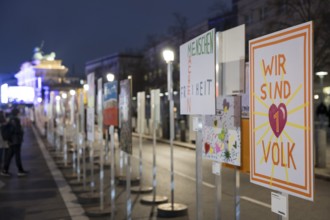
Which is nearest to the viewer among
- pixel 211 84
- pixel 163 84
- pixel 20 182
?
pixel 211 84

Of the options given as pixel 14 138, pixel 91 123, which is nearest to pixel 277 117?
pixel 91 123

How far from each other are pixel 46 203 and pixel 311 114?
794 centimetres

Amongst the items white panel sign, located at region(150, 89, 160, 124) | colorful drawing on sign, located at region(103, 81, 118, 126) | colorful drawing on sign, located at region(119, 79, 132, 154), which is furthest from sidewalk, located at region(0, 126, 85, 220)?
white panel sign, located at region(150, 89, 160, 124)

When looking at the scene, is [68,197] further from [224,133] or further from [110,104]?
[224,133]

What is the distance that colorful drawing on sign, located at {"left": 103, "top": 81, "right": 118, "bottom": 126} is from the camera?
8508 millimetres

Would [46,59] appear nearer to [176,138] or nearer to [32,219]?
[176,138]

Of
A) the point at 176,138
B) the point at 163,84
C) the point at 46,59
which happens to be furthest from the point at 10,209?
the point at 46,59

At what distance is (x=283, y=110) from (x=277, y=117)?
0.27 feet

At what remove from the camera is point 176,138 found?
2842cm

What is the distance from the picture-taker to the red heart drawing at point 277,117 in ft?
10.0

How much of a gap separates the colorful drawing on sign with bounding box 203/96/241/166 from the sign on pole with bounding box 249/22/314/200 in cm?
113

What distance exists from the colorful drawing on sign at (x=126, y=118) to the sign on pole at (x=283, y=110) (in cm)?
423

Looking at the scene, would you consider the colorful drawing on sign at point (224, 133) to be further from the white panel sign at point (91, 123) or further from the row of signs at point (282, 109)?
the white panel sign at point (91, 123)

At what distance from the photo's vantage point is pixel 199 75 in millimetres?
4812
